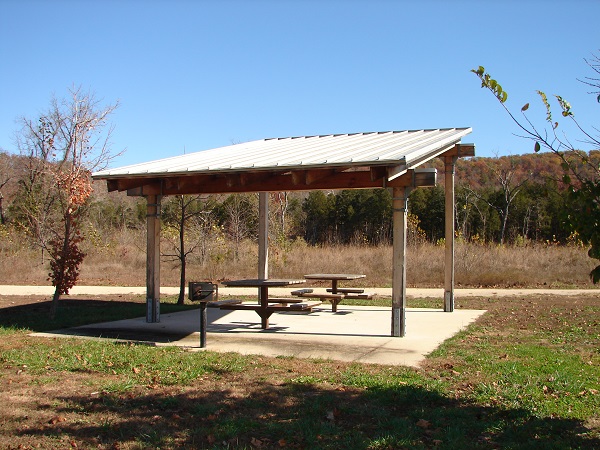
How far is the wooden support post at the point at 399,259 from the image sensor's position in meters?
9.48

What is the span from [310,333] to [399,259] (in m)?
1.93

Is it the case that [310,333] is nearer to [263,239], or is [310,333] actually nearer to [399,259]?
[399,259]

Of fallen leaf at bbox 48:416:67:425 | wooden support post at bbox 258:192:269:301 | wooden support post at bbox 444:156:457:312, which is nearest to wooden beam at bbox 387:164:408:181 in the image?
wooden support post at bbox 444:156:457:312

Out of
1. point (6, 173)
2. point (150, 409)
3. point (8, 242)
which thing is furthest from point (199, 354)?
point (6, 173)

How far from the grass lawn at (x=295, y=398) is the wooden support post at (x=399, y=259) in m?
0.85

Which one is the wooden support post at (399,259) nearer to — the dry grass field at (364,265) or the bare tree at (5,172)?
the dry grass field at (364,265)

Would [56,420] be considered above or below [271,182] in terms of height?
below

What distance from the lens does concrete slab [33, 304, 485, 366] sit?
8.46 m

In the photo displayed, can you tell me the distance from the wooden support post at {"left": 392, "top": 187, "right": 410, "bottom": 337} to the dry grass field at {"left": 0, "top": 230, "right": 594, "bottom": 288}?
10.4 m

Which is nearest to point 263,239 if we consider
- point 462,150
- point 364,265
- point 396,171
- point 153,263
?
point 153,263

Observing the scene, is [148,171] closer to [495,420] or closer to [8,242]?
[495,420]

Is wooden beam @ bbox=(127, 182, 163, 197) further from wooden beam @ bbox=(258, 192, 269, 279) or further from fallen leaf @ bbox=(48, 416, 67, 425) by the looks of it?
fallen leaf @ bbox=(48, 416, 67, 425)

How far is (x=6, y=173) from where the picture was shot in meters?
37.6

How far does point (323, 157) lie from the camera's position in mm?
9703
